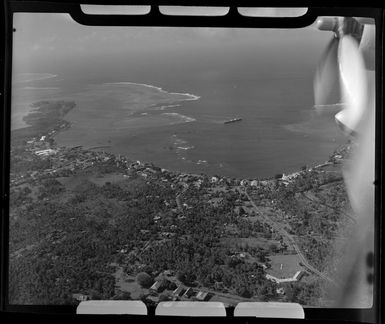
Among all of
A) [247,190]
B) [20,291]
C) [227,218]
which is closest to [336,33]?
[247,190]

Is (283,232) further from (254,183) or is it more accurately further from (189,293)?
(189,293)

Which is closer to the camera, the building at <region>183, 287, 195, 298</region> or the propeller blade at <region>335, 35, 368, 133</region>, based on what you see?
the building at <region>183, 287, 195, 298</region>

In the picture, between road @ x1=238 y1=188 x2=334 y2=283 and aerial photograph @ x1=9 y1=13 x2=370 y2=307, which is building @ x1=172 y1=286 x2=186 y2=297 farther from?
road @ x1=238 y1=188 x2=334 y2=283

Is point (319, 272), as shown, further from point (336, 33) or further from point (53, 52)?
point (53, 52)

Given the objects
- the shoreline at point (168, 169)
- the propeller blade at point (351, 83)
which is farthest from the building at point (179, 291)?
the propeller blade at point (351, 83)

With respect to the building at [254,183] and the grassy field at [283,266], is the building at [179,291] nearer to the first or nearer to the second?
the grassy field at [283,266]

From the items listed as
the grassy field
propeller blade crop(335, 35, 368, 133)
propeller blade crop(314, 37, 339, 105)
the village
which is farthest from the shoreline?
the grassy field

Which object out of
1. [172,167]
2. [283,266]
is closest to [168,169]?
[172,167]
